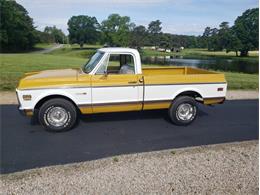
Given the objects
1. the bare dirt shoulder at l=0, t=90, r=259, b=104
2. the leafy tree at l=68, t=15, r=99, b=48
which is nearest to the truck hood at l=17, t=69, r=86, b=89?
the bare dirt shoulder at l=0, t=90, r=259, b=104

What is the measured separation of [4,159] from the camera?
500 centimetres

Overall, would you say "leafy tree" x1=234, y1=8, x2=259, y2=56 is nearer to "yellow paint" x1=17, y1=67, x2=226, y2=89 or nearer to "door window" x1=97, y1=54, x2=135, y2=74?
"yellow paint" x1=17, y1=67, x2=226, y2=89

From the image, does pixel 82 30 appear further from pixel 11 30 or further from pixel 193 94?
pixel 193 94

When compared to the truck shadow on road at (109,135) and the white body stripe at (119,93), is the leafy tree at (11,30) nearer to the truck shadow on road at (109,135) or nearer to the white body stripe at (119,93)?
the truck shadow on road at (109,135)

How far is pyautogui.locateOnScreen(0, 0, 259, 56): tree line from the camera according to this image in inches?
2693

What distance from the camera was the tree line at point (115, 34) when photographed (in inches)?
2693

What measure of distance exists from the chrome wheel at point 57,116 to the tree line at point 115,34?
200ft

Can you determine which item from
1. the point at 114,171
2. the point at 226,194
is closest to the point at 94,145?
the point at 114,171

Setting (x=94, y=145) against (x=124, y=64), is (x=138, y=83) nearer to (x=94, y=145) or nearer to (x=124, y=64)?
(x=124, y=64)

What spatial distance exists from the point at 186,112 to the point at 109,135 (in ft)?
6.93

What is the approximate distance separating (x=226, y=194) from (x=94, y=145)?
9.00 feet

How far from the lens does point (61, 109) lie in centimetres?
643

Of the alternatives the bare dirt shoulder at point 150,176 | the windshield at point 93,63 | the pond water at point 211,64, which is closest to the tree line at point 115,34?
the pond water at point 211,64

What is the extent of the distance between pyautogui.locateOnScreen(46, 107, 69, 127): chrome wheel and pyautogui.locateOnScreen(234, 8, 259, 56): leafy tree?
79.3m
